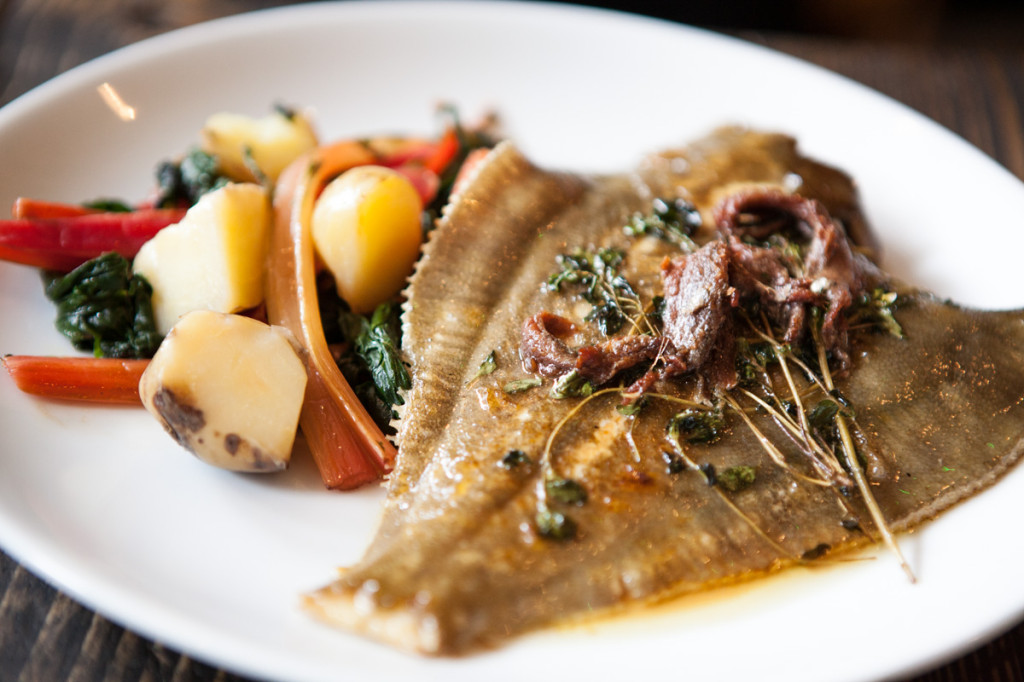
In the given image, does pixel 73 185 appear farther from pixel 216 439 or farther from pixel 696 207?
pixel 696 207

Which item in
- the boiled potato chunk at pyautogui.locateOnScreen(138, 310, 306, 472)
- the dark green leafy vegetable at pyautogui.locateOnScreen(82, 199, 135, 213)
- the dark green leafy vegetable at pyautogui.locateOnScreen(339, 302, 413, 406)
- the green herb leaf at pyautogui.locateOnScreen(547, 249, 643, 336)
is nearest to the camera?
the boiled potato chunk at pyautogui.locateOnScreen(138, 310, 306, 472)

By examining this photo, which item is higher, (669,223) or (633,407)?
(669,223)

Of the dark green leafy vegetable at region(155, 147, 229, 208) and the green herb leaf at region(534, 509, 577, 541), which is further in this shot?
the dark green leafy vegetable at region(155, 147, 229, 208)

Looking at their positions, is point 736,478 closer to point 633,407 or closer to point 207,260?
point 633,407

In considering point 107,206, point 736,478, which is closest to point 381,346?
point 736,478

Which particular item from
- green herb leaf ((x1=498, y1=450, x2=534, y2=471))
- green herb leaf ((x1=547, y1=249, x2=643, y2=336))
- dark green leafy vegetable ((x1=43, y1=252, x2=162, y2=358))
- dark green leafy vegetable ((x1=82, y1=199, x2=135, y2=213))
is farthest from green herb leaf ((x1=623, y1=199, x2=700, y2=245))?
dark green leafy vegetable ((x1=82, y1=199, x2=135, y2=213))

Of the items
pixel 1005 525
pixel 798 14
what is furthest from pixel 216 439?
pixel 798 14

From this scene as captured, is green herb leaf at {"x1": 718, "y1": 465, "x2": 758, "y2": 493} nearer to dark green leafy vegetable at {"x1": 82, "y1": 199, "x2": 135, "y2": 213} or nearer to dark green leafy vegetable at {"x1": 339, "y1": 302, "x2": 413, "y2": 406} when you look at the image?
dark green leafy vegetable at {"x1": 339, "y1": 302, "x2": 413, "y2": 406}
